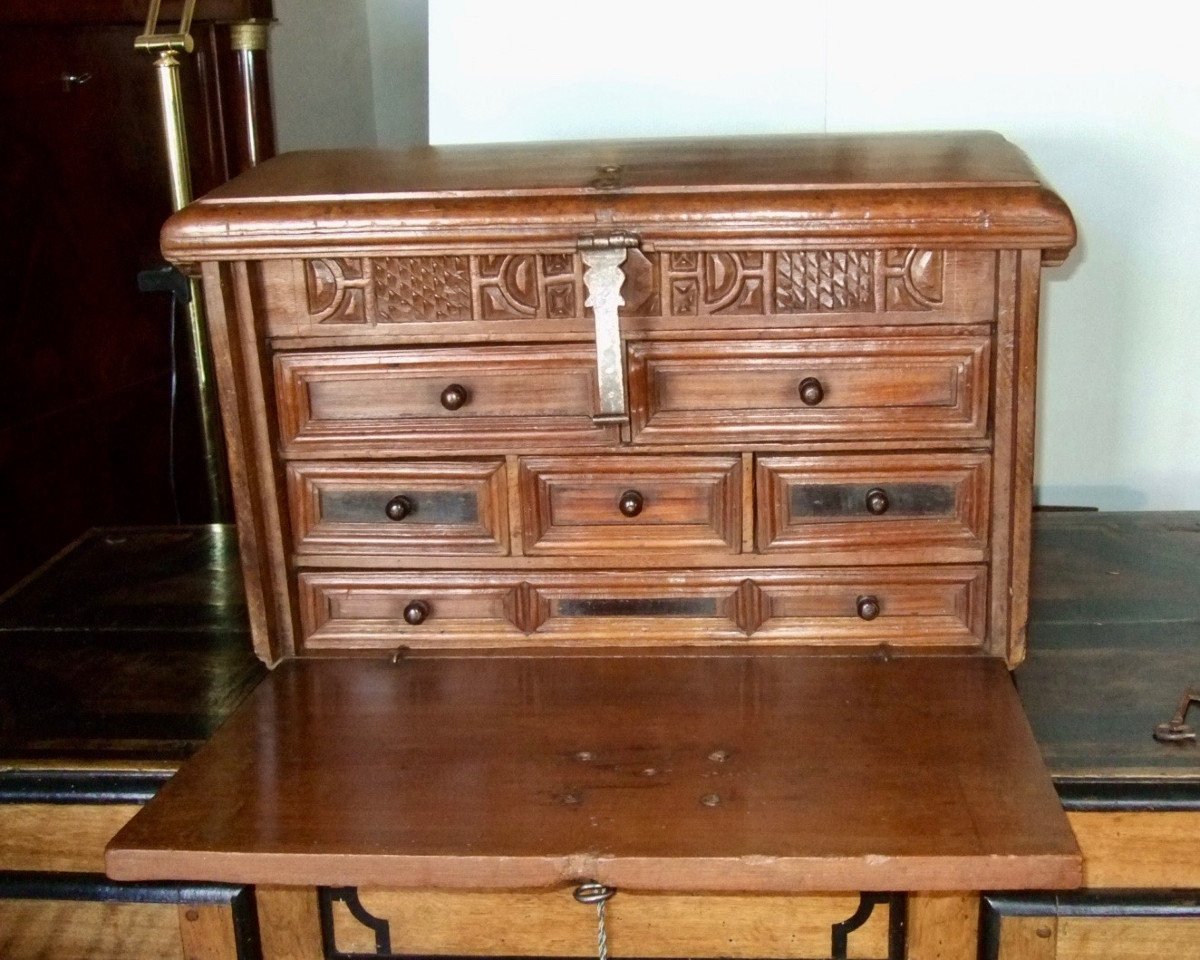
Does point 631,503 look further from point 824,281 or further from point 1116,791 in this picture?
point 1116,791

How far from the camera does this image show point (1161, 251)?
1916 mm

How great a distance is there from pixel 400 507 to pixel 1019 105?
105 centimetres

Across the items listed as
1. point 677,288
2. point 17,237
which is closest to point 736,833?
point 677,288

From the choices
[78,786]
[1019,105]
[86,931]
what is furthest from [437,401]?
[1019,105]

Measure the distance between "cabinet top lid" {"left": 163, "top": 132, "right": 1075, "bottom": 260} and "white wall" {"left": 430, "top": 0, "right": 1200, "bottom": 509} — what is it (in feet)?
1.52

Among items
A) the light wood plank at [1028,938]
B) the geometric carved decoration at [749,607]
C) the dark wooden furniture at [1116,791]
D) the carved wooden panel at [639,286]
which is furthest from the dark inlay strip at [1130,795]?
the carved wooden panel at [639,286]

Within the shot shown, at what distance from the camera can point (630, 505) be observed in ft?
4.65

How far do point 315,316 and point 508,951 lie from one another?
2.16 ft

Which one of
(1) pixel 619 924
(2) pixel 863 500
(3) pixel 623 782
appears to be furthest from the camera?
(2) pixel 863 500

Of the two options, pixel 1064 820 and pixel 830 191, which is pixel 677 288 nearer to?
pixel 830 191

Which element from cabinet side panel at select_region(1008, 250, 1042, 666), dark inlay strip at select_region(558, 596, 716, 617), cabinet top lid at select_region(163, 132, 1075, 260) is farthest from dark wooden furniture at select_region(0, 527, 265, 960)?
cabinet side panel at select_region(1008, 250, 1042, 666)

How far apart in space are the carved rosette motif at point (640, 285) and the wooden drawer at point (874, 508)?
163mm

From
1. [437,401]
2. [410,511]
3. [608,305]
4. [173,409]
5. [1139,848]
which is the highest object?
[608,305]

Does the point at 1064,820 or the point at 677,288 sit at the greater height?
the point at 677,288
